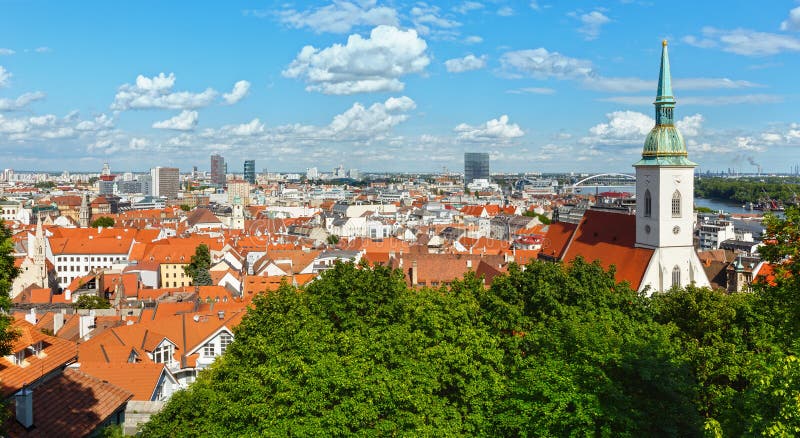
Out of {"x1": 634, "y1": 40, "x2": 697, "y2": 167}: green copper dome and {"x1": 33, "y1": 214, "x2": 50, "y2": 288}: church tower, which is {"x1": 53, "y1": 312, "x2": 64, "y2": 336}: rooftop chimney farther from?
{"x1": 634, "y1": 40, "x2": 697, "y2": 167}: green copper dome

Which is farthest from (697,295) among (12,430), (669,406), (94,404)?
(12,430)

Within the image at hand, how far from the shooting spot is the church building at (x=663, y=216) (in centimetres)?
4519

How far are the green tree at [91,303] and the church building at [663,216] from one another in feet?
132

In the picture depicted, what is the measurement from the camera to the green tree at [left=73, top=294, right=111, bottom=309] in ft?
193

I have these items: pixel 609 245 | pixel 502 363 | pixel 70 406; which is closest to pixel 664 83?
pixel 609 245

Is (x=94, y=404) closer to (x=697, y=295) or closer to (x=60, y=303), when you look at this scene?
(x=697, y=295)

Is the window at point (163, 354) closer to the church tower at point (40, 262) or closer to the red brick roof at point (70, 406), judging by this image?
the red brick roof at point (70, 406)

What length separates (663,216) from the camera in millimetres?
45594

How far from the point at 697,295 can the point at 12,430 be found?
26.4m

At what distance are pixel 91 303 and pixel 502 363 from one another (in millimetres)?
45130

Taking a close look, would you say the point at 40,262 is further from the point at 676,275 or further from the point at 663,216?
the point at 676,275

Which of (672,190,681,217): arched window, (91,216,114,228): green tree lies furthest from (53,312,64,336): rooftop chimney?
(91,216,114,228): green tree

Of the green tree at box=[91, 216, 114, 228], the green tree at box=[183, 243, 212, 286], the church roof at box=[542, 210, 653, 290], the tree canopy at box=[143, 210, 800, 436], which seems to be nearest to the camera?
the tree canopy at box=[143, 210, 800, 436]

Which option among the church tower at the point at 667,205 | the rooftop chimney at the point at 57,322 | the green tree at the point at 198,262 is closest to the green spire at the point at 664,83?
the church tower at the point at 667,205
